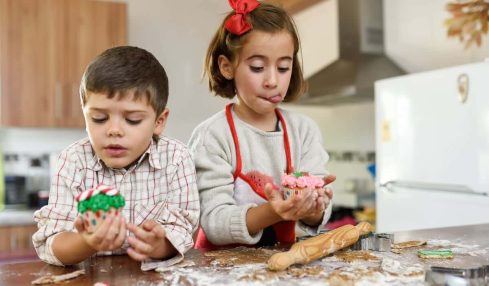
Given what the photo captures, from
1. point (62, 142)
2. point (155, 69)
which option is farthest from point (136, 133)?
point (62, 142)

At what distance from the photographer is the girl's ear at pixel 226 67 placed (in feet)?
3.86

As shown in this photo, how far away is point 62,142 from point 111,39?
2.63 feet

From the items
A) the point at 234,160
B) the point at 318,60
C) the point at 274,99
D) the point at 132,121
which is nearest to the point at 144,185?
the point at 132,121

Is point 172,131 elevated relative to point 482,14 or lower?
lower

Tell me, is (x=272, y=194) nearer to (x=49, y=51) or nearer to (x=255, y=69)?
(x=255, y=69)

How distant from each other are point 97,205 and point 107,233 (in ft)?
0.13

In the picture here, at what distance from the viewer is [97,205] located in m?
0.69

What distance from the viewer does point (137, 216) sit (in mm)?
938

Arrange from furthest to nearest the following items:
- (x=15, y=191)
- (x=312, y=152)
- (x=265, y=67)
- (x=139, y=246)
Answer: (x=15, y=191) → (x=312, y=152) → (x=265, y=67) → (x=139, y=246)

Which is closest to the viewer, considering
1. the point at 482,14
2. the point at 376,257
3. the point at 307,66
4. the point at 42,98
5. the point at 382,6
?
the point at 376,257

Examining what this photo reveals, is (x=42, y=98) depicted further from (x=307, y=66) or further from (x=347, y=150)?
(x=347, y=150)

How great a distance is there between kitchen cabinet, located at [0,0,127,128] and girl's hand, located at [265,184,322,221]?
98.6 inches

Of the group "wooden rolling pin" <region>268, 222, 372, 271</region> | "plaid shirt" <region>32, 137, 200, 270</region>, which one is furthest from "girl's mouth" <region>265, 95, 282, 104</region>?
"wooden rolling pin" <region>268, 222, 372, 271</region>

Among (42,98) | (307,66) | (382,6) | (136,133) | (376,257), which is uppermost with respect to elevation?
(382,6)
